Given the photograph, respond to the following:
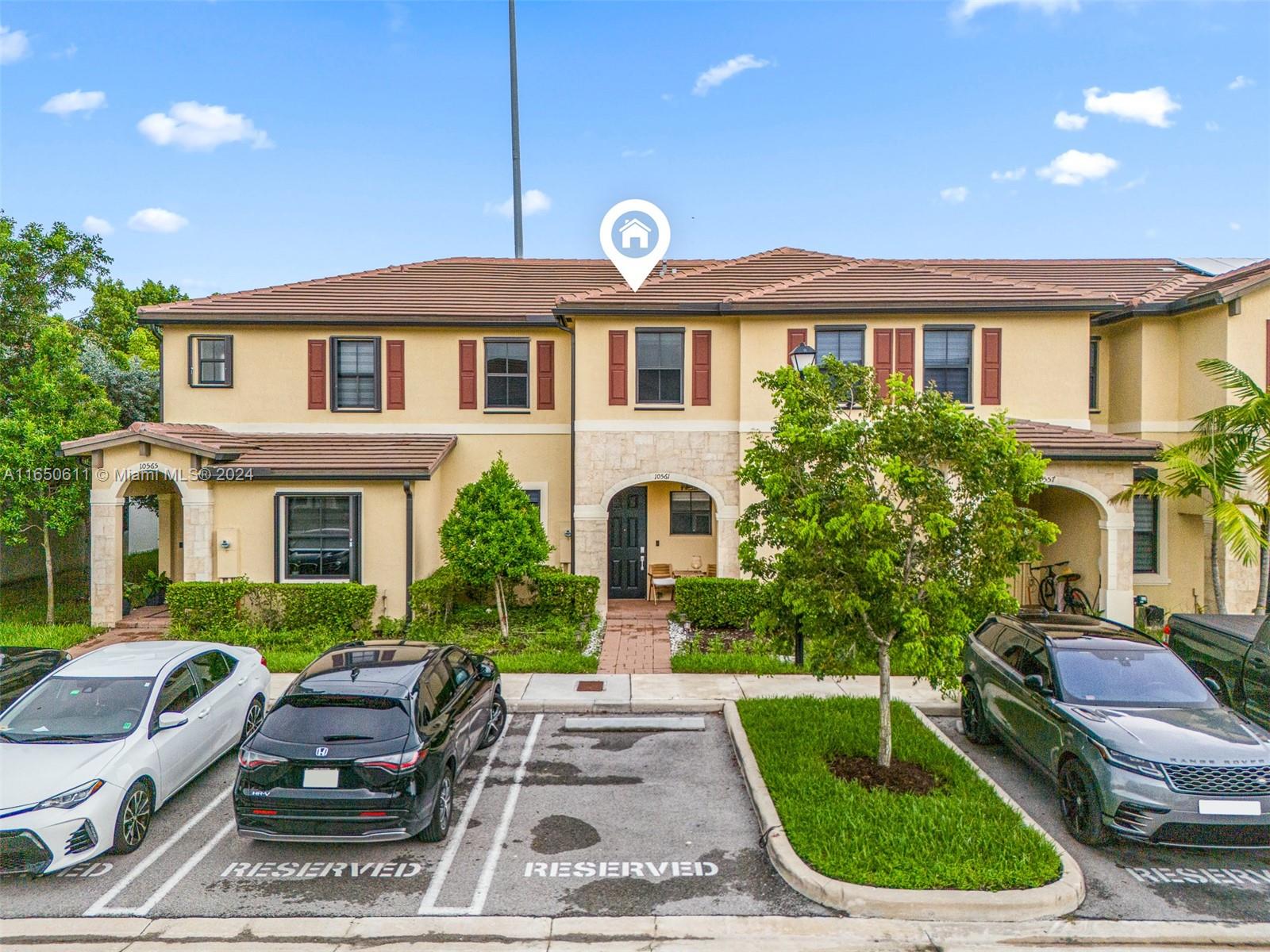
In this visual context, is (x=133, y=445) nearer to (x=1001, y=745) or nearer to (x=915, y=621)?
(x=915, y=621)

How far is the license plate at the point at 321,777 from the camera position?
6.46m

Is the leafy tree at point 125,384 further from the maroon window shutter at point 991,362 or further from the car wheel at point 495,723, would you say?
the maroon window shutter at point 991,362

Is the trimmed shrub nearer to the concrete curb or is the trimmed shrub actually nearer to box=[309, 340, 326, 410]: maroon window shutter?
box=[309, 340, 326, 410]: maroon window shutter

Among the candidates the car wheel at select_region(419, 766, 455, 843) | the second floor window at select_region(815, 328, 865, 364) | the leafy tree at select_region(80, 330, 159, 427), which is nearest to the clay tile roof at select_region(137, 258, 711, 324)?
the second floor window at select_region(815, 328, 865, 364)

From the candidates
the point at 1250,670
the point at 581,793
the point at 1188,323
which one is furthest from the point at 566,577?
the point at 1188,323

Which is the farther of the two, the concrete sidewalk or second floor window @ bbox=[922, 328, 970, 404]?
second floor window @ bbox=[922, 328, 970, 404]

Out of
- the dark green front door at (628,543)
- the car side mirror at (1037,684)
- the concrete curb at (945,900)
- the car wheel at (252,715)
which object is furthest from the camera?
the dark green front door at (628,543)

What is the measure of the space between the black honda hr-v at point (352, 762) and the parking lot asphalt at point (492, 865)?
35 centimetres

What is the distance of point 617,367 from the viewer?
53.3 ft

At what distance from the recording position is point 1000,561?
24.7 ft

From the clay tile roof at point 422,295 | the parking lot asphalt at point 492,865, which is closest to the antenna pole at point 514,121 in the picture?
the clay tile roof at point 422,295

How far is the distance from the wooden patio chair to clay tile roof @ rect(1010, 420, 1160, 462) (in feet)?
25.4

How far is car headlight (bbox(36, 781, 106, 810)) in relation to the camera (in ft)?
20.6

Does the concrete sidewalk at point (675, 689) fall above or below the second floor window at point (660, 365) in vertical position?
below
